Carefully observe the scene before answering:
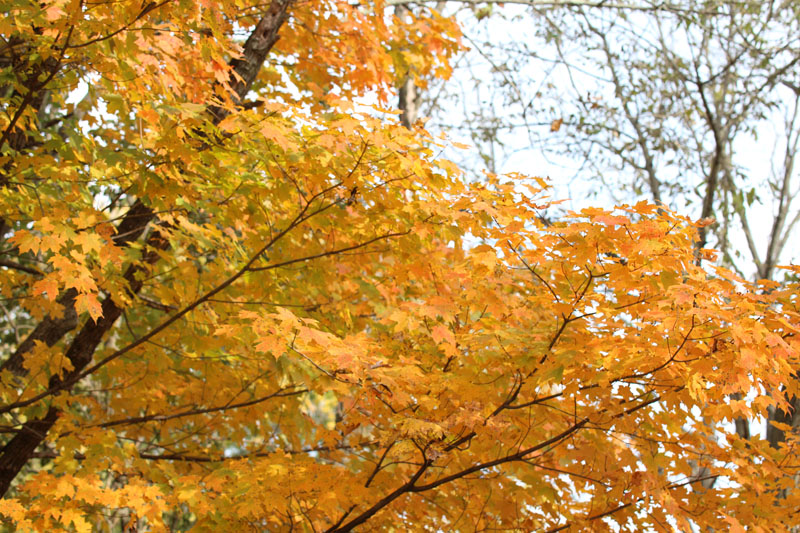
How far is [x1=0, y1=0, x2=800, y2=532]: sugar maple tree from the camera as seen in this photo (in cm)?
255

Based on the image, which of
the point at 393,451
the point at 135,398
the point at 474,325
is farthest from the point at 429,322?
the point at 135,398

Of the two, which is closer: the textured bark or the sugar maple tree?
the sugar maple tree

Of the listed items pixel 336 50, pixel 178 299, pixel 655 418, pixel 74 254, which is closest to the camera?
pixel 74 254

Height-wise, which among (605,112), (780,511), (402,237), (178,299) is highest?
Answer: (605,112)

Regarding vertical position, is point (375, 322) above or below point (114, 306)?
above

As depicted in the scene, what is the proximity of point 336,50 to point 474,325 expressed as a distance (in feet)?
9.90

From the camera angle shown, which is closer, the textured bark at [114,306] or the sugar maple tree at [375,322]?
the sugar maple tree at [375,322]

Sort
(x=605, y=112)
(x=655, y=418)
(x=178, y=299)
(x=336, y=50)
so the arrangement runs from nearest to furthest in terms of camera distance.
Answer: (x=655, y=418), (x=178, y=299), (x=336, y=50), (x=605, y=112)

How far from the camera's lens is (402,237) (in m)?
3.32

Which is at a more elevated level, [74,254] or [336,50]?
[336,50]

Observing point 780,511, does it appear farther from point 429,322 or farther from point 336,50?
point 336,50

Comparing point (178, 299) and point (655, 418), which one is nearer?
point (655, 418)

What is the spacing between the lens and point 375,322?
13.2ft

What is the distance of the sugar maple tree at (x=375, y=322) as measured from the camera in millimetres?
2551
